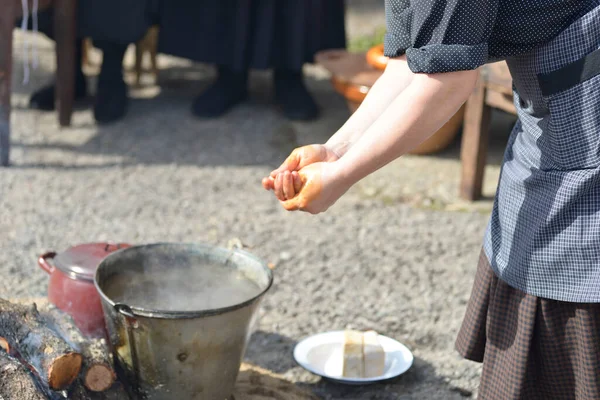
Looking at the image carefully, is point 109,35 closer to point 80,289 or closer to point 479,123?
point 479,123

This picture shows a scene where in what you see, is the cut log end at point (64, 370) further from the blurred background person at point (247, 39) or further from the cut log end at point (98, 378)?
the blurred background person at point (247, 39)

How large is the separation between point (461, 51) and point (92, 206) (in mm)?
2971

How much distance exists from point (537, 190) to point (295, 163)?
52cm

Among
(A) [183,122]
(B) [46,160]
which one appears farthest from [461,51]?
(A) [183,122]

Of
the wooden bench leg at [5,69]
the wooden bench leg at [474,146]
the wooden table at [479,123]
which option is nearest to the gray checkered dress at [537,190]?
the wooden table at [479,123]

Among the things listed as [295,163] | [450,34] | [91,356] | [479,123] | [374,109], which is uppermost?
[450,34]

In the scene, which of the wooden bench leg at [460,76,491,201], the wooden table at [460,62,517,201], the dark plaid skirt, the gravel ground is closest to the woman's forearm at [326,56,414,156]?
the dark plaid skirt

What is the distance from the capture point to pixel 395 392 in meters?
2.74

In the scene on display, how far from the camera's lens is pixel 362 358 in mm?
2756

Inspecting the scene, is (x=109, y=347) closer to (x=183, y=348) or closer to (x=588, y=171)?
(x=183, y=348)

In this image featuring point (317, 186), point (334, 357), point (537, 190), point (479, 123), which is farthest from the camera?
point (479, 123)

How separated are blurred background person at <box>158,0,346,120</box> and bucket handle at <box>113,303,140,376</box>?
3.29 metres

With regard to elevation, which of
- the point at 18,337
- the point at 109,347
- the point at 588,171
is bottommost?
the point at 109,347

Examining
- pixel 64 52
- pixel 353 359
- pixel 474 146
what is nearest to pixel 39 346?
pixel 353 359
